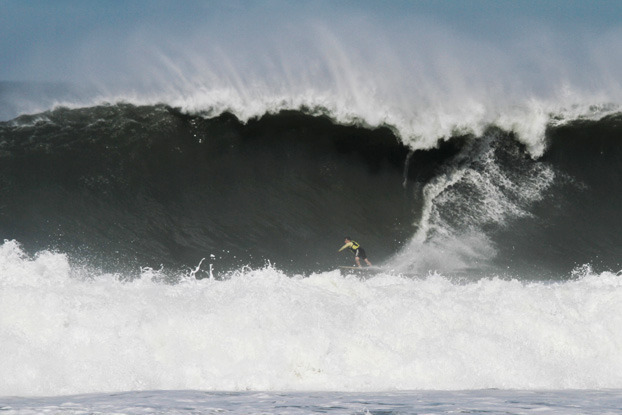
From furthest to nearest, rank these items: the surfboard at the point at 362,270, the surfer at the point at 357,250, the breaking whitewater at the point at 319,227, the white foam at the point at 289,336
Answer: the surfer at the point at 357,250 → the surfboard at the point at 362,270 → the breaking whitewater at the point at 319,227 → the white foam at the point at 289,336

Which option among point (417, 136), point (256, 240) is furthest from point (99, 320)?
point (417, 136)

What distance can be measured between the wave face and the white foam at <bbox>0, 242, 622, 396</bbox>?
3204mm

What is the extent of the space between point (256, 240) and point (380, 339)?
16.2 ft

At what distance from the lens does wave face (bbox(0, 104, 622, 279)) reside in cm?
Result: 1105

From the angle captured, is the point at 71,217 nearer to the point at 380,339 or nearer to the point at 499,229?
the point at 380,339

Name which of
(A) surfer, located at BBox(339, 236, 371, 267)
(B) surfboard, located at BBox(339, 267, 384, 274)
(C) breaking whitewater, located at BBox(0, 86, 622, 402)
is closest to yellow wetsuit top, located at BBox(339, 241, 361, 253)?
(A) surfer, located at BBox(339, 236, 371, 267)

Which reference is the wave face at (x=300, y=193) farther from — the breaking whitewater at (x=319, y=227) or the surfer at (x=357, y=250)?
the surfer at (x=357, y=250)

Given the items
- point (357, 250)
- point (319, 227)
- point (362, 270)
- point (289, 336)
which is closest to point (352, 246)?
point (357, 250)

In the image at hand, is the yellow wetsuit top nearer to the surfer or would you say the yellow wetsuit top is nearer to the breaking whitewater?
the surfer

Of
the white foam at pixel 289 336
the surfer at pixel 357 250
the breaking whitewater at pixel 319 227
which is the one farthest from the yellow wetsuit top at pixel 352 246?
the white foam at pixel 289 336

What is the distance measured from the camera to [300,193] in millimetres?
12023

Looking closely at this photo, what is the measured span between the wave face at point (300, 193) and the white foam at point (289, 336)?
3204mm

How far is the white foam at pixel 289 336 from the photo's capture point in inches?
238

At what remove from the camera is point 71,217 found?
11086 millimetres
